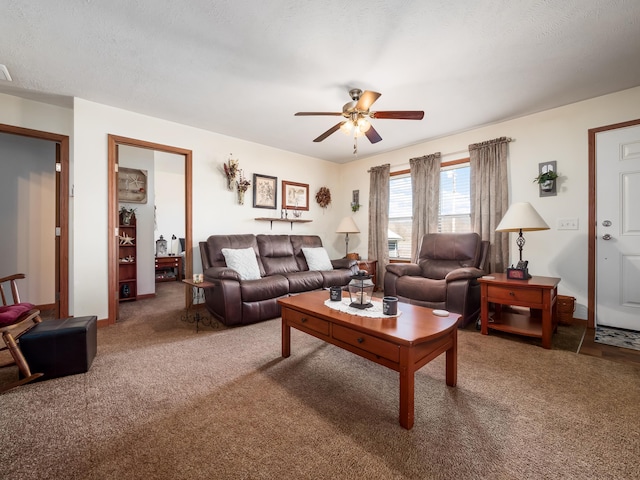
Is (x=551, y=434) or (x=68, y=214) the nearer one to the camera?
(x=551, y=434)

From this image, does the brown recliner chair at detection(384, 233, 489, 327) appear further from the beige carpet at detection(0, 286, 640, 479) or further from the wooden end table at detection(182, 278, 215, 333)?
the wooden end table at detection(182, 278, 215, 333)

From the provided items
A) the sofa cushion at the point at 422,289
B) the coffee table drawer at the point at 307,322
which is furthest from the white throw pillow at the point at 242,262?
the sofa cushion at the point at 422,289

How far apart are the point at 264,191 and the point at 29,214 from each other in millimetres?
3087

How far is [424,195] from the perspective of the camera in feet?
14.2

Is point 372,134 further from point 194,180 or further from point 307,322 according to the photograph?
point 194,180

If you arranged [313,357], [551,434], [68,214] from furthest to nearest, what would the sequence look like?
[68,214], [313,357], [551,434]

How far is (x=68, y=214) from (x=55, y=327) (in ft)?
6.29

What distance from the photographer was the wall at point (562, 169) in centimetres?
300

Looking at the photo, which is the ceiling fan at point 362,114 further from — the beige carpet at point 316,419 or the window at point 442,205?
the beige carpet at point 316,419

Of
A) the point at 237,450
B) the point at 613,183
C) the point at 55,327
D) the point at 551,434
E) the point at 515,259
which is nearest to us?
the point at 237,450

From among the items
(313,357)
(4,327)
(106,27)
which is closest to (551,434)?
(313,357)

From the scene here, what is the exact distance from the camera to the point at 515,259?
3.52m

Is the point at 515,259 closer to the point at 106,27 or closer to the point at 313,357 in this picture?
the point at 313,357

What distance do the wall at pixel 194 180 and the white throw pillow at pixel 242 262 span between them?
2.19 ft
